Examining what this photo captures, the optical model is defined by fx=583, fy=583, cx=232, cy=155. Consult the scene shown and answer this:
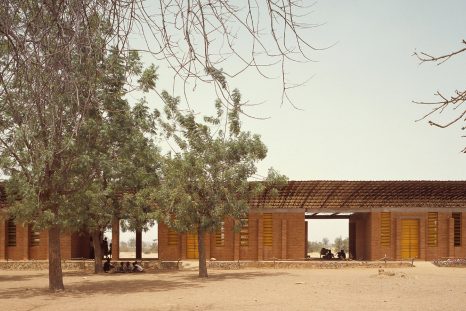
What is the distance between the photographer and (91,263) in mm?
32188

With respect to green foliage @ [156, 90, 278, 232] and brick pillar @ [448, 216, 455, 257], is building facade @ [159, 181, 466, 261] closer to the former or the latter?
brick pillar @ [448, 216, 455, 257]

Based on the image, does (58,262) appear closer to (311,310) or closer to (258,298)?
(258,298)

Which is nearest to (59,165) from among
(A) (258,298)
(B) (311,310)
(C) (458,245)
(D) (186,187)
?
(D) (186,187)

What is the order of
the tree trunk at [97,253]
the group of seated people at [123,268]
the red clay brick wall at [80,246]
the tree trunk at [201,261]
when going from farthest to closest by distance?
1. the red clay brick wall at [80,246]
2. the group of seated people at [123,268]
3. the tree trunk at [97,253]
4. the tree trunk at [201,261]

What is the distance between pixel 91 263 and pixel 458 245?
67.7 feet

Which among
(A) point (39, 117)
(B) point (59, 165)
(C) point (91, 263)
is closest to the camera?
(A) point (39, 117)

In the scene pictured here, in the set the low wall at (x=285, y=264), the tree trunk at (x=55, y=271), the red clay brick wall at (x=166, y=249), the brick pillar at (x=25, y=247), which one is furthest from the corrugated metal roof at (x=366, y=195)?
the tree trunk at (x=55, y=271)

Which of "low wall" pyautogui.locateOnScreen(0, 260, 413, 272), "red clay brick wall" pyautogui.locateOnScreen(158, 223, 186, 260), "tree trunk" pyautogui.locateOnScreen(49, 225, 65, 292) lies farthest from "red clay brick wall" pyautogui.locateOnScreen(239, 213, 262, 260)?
"tree trunk" pyautogui.locateOnScreen(49, 225, 65, 292)

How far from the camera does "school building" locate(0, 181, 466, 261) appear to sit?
32.6m

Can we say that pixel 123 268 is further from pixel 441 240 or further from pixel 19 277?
pixel 441 240

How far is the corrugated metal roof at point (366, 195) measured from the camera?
101 feet

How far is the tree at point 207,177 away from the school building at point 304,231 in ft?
21.8

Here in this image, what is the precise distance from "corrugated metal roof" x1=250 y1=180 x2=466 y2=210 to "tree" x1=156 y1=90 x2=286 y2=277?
541 cm

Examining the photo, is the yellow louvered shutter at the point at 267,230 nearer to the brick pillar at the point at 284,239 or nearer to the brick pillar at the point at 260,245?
the brick pillar at the point at 260,245
